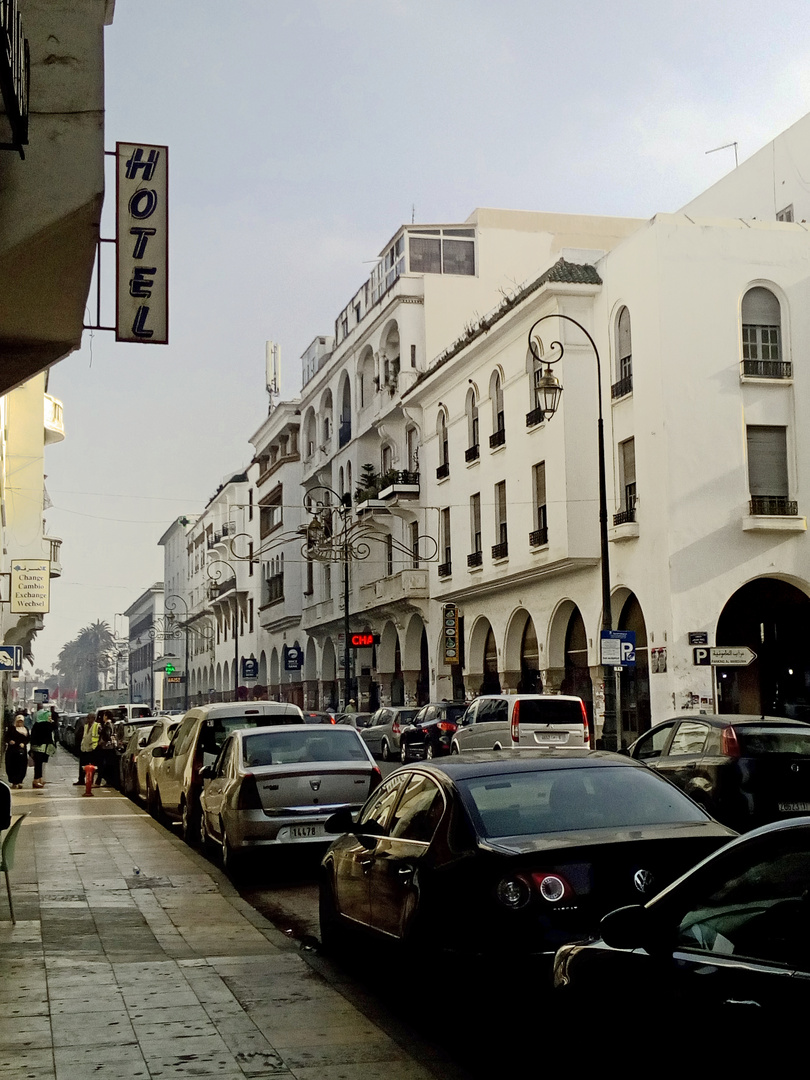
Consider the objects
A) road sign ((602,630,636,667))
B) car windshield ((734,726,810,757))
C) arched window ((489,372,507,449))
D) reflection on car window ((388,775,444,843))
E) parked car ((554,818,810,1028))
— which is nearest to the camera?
parked car ((554,818,810,1028))

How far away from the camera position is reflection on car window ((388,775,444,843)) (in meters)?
7.86

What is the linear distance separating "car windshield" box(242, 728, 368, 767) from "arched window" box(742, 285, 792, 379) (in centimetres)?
2159

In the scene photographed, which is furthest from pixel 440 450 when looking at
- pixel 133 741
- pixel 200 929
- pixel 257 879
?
pixel 200 929

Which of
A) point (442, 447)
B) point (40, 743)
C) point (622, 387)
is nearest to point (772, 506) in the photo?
point (622, 387)

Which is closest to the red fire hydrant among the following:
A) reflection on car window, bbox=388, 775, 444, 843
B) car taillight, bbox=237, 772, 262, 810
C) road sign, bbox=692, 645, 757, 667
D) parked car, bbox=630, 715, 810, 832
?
road sign, bbox=692, 645, 757, 667

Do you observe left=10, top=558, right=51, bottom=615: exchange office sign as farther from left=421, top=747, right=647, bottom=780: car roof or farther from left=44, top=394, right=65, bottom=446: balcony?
left=421, top=747, right=647, bottom=780: car roof

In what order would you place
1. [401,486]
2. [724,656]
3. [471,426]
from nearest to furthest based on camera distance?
[724,656], [471,426], [401,486]

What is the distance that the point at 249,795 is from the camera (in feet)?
46.3

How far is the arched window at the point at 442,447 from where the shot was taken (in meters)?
47.5

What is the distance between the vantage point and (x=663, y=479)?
3231cm

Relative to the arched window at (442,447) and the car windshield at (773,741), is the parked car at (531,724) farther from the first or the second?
the arched window at (442,447)

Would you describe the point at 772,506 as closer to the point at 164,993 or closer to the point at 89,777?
the point at 89,777

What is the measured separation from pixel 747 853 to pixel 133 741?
26.6 m

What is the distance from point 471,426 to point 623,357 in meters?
10.6
